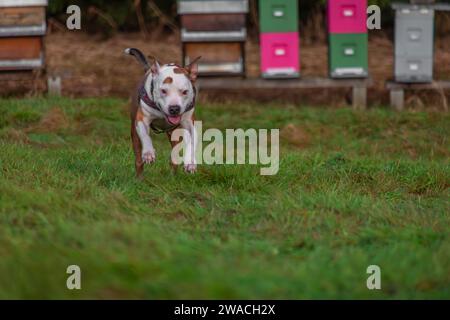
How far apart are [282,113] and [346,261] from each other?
6574 millimetres

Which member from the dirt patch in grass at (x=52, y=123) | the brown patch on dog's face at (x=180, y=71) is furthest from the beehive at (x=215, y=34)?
the brown patch on dog's face at (x=180, y=71)

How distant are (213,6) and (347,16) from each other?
1.73 m

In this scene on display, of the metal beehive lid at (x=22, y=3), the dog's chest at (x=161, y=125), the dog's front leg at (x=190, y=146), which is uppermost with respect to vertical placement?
the metal beehive lid at (x=22, y=3)

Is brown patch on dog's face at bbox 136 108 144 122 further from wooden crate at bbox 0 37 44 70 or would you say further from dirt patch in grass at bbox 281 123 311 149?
wooden crate at bbox 0 37 44 70

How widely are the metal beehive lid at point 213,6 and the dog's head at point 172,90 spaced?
5.26 meters

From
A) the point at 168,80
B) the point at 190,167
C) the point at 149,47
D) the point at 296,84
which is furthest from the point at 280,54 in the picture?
the point at 168,80

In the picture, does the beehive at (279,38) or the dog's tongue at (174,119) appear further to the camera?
the beehive at (279,38)

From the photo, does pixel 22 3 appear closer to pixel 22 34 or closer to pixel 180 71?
pixel 22 34

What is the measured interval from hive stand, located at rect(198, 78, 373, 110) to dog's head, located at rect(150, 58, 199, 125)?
18.1 feet

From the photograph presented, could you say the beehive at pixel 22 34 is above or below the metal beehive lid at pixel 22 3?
below

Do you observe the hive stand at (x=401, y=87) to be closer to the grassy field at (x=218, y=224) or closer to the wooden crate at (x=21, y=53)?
the grassy field at (x=218, y=224)

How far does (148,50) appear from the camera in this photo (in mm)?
15000

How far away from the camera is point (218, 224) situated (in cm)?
591

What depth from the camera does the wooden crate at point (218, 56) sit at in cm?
1220
